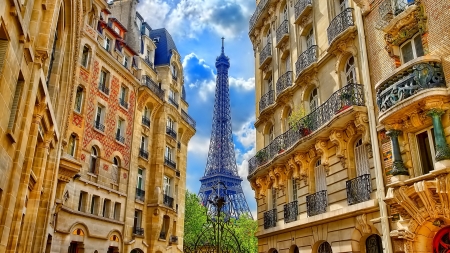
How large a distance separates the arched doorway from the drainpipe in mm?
1246

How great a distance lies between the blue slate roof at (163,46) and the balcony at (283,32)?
19.2 m

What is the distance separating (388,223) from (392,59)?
5.57m

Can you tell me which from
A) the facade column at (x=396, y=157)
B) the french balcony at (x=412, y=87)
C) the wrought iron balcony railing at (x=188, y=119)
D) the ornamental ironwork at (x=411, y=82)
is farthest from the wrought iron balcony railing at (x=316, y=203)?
the wrought iron balcony railing at (x=188, y=119)

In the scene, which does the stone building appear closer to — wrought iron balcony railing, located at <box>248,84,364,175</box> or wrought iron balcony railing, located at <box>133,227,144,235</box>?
wrought iron balcony railing, located at <box>248,84,364,175</box>

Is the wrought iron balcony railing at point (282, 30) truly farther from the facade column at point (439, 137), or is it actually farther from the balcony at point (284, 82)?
the facade column at point (439, 137)

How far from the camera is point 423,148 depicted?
11664mm

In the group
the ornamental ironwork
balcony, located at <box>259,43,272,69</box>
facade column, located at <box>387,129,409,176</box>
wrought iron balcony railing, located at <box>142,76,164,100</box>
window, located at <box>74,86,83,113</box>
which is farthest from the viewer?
wrought iron balcony railing, located at <box>142,76,164,100</box>

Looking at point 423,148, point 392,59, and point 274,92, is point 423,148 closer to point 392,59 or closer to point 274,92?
point 392,59

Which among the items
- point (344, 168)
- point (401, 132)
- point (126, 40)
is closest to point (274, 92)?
point (344, 168)

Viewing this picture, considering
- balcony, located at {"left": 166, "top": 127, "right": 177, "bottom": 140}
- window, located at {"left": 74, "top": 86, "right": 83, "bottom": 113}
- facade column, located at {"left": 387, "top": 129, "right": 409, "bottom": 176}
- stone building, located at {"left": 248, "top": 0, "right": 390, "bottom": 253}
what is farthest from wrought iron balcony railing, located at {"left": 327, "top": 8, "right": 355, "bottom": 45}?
balcony, located at {"left": 166, "top": 127, "right": 177, "bottom": 140}

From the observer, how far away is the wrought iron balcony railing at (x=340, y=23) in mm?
15747

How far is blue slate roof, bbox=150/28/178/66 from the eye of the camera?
132 ft

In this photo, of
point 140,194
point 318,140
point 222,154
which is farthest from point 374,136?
point 222,154

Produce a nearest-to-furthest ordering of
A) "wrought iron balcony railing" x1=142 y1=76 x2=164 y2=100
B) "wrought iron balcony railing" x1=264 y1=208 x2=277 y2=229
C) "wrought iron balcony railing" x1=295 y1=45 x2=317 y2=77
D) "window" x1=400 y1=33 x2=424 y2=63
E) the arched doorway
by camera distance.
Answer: "window" x1=400 y1=33 x2=424 y2=63
the arched doorway
"wrought iron balcony railing" x1=295 y1=45 x2=317 y2=77
"wrought iron balcony railing" x1=264 y1=208 x2=277 y2=229
"wrought iron balcony railing" x1=142 y1=76 x2=164 y2=100
